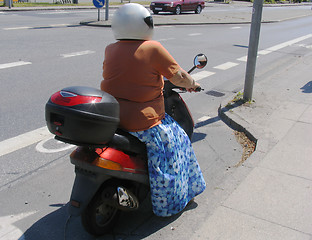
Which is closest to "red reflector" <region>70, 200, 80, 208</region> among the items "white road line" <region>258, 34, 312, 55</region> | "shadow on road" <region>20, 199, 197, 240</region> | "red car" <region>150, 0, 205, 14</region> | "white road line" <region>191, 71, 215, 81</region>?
"shadow on road" <region>20, 199, 197, 240</region>

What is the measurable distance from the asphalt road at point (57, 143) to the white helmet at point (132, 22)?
1565 mm

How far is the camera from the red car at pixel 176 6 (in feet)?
81.1

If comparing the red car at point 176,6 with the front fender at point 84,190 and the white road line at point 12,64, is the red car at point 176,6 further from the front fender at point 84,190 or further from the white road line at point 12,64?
the front fender at point 84,190

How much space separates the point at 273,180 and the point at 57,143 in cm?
262

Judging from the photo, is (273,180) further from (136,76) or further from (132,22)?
(132,22)

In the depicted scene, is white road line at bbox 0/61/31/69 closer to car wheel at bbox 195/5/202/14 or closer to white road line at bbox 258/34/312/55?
white road line at bbox 258/34/312/55

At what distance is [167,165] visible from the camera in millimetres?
3113

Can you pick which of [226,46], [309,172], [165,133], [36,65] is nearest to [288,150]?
[309,172]

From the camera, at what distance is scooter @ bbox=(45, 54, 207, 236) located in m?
2.55

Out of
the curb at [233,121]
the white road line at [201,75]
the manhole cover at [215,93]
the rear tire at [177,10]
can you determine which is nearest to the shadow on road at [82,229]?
the curb at [233,121]

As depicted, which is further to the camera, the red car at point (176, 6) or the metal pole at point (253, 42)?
the red car at point (176, 6)

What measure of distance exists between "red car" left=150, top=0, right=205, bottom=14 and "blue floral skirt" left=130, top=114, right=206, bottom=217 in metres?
22.6

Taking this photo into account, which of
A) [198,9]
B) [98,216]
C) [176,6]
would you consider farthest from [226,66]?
[198,9]

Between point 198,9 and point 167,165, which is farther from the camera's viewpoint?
point 198,9
